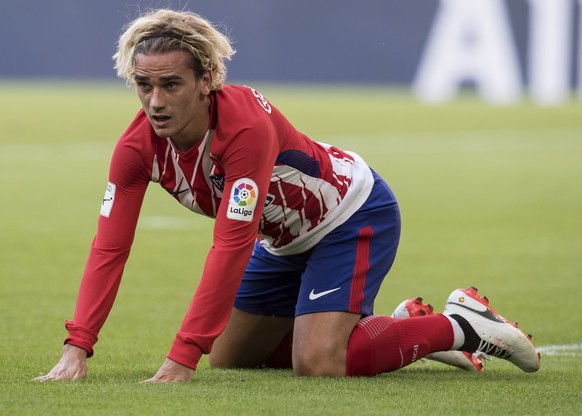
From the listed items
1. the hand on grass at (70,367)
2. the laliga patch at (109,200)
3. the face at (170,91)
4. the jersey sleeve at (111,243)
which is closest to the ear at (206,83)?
the face at (170,91)

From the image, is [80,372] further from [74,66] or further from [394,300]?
[74,66]

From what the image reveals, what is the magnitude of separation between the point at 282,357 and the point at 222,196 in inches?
50.9

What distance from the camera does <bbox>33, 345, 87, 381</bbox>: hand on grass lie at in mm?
5043

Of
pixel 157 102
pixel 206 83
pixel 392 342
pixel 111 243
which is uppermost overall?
pixel 206 83

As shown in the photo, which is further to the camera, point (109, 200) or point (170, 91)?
point (109, 200)

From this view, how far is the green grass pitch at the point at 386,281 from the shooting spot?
4.80 m

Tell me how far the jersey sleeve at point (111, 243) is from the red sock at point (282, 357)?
110cm

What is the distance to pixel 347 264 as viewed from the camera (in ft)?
18.4

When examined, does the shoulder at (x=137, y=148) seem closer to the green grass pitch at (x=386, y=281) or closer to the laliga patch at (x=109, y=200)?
the laliga patch at (x=109, y=200)

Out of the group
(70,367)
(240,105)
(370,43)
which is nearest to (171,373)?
(70,367)

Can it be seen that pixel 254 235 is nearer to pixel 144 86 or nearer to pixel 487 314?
pixel 144 86

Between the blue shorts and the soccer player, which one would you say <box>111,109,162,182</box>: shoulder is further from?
the blue shorts

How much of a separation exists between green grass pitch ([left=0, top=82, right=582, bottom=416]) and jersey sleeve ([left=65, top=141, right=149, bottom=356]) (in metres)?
0.28

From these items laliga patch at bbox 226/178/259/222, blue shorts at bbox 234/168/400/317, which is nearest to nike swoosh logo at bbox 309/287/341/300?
blue shorts at bbox 234/168/400/317
